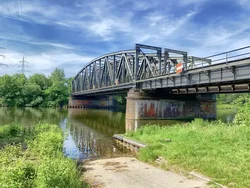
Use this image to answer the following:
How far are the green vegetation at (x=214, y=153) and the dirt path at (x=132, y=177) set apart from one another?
821 mm

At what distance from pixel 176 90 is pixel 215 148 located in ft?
91.6

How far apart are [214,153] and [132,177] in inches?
165

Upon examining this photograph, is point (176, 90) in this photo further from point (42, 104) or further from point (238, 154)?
point (42, 104)

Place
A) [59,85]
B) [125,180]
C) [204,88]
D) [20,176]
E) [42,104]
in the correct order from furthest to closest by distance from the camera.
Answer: [59,85], [42,104], [204,88], [125,180], [20,176]

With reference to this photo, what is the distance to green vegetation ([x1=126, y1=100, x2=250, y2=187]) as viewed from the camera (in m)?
8.25

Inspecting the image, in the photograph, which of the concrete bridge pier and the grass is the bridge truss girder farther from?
the grass

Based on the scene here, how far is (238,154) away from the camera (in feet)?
32.8

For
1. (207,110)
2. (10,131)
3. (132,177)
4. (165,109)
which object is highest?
(165,109)

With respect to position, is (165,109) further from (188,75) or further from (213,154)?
(213,154)

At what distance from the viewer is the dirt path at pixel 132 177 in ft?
26.5

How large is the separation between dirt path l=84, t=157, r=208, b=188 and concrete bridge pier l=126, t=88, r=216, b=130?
24.5 m

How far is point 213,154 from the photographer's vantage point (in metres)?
10.6

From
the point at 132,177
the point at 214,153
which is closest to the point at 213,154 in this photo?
the point at 214,153

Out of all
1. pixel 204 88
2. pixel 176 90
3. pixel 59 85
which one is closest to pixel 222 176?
pixel 204 88
